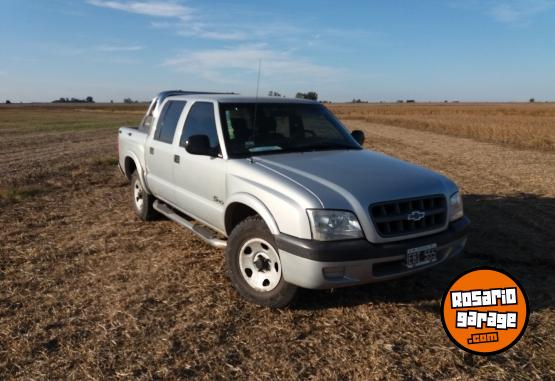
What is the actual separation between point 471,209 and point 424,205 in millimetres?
3879

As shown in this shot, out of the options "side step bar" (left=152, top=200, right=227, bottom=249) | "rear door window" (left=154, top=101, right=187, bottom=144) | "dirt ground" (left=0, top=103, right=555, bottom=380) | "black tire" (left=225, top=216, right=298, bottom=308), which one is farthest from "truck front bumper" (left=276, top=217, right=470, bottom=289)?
"rear door window" (left=154, top=101, right=187, bottom=144)

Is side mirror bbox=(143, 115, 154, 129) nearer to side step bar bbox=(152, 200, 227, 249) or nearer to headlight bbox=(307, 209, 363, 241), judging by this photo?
side step bar bbox=(152, 200, 227, 249)

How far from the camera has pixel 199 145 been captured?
4.19 metres

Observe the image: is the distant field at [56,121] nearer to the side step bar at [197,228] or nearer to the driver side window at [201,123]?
the side step bar at [197,228]

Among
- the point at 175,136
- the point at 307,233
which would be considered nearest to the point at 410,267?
the point at 307,233

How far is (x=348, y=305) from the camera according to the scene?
3855 mm

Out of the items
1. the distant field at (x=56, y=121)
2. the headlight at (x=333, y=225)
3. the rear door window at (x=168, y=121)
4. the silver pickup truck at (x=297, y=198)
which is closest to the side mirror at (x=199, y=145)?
the silver pickup truck at (x=297, y=198)

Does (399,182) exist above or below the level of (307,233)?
above

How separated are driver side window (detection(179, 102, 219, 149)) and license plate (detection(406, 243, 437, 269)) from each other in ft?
6.93

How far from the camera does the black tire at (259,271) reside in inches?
141

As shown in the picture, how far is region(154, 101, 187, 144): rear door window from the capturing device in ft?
17.4

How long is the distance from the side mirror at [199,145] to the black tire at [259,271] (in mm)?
858

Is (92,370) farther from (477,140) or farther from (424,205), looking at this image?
(477,140)

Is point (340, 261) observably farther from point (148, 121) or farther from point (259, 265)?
point (148, 121)
